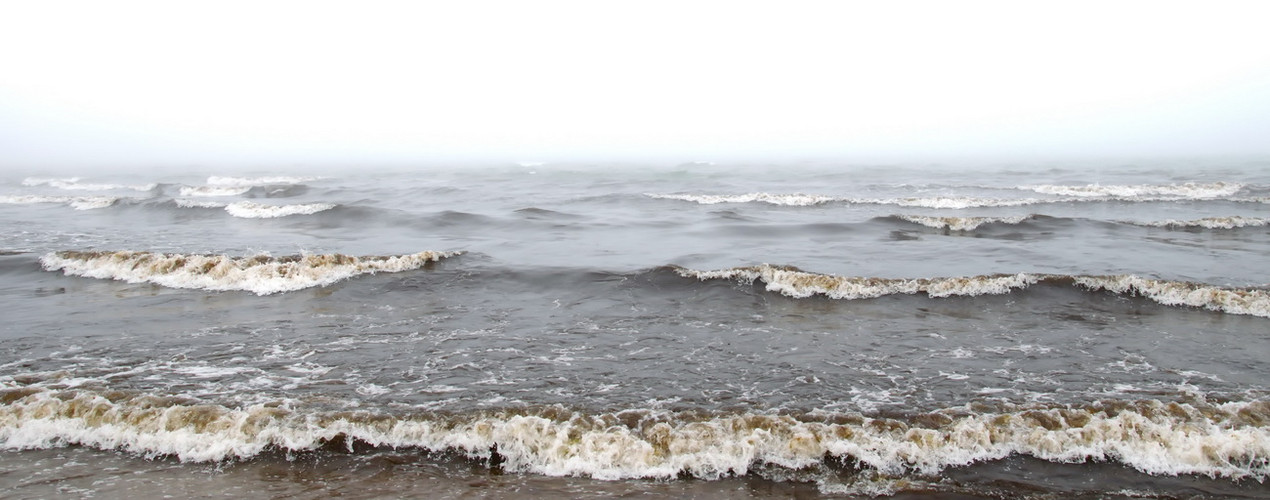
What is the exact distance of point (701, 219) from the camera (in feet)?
73.9

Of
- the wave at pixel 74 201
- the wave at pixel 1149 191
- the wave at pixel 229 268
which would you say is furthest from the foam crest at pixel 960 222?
the wave at pixel 74 201

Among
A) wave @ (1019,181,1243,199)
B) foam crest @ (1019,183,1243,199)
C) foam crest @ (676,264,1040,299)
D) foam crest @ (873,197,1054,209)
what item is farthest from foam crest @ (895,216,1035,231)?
foam crest @ (1019,183,1243,199)

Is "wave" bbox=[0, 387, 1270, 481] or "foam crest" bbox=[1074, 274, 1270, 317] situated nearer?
"wave" bbox=[0, 387, 1270, 481]

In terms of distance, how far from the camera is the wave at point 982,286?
10266 millimetres

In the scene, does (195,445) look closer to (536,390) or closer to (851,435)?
(536,390)

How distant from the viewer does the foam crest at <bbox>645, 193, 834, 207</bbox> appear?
27984 mm

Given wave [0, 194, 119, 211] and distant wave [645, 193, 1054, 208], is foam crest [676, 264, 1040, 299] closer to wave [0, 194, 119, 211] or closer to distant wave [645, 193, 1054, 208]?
distant wave [645, 193, 1054, 208]

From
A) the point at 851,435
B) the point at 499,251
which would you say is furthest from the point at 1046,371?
the point at 499,251

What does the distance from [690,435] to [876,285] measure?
6720 mm

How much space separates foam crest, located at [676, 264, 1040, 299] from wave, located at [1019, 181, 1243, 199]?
73.8 ft

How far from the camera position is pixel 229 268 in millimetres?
12742

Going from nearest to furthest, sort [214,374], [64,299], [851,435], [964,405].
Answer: [851,435] → [964,405] → [214,374] → [64,299]

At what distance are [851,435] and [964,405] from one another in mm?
1472

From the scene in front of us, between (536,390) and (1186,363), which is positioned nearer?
(536,390)
